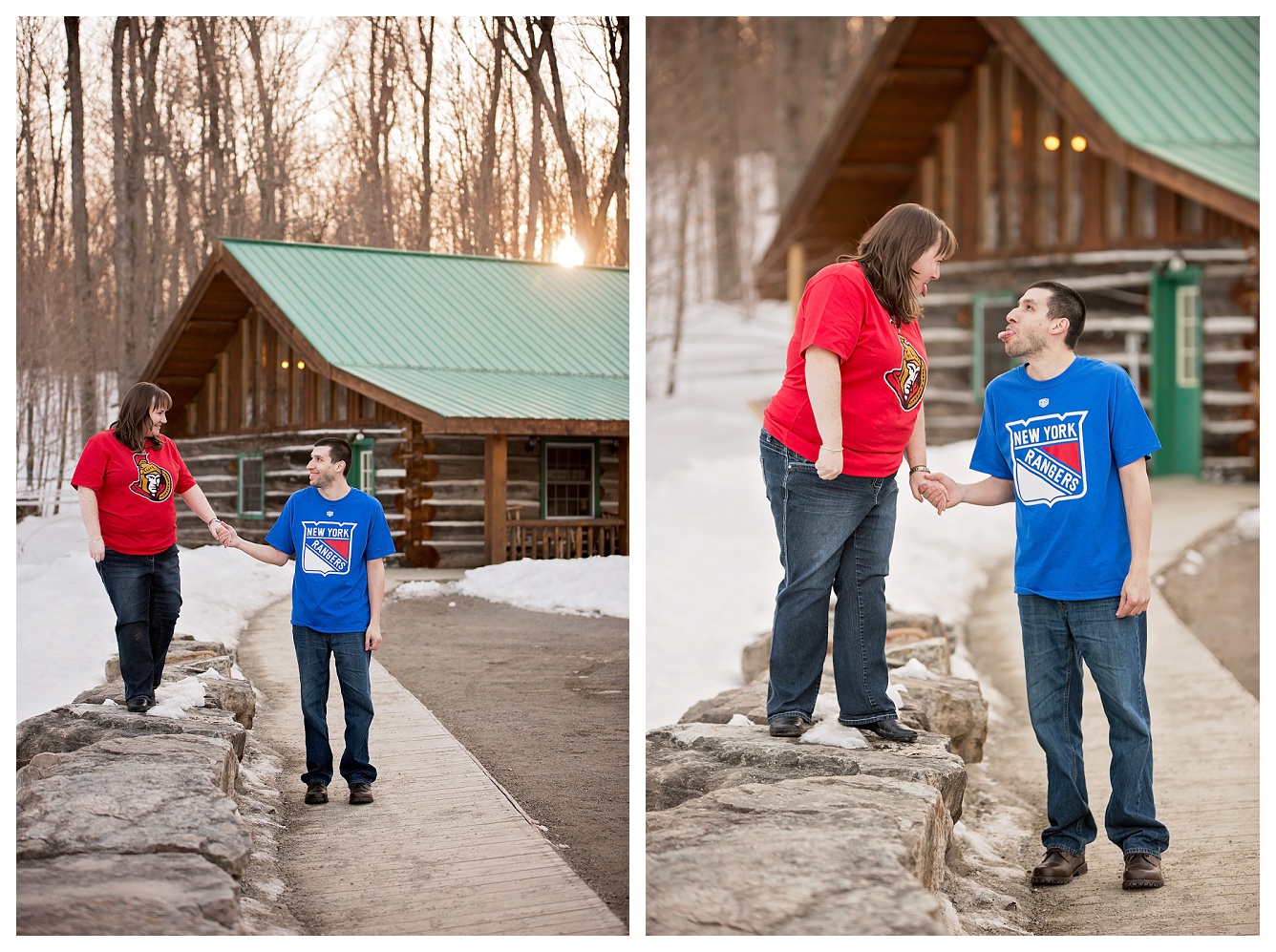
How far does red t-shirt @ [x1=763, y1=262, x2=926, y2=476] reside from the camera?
2957mm

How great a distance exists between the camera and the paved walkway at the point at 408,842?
2.89 meters

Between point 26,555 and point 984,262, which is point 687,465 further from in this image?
point 26,555

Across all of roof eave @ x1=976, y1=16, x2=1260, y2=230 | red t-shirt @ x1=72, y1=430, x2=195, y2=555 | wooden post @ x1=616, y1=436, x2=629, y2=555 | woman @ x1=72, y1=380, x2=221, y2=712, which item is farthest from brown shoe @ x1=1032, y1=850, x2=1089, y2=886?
roof eave @ x1=976, y1=16, x2=1260, y2=230

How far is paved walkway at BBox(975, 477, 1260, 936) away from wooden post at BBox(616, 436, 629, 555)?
146cm

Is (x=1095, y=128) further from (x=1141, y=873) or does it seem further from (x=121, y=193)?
(x=121, y=193)

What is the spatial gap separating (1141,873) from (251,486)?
2.54 meters

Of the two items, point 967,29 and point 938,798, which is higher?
point 967,29

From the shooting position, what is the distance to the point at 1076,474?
302 cm

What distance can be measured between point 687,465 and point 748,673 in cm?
734

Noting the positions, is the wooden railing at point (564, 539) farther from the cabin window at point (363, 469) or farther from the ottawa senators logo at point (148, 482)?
the ottawa senators logo at point (148, 482)

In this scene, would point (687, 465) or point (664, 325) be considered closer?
point (687, 465)

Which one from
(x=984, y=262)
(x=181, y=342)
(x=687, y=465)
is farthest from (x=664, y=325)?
(x=181, y=342)
